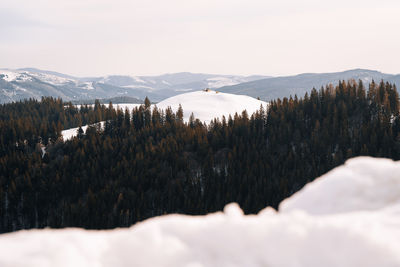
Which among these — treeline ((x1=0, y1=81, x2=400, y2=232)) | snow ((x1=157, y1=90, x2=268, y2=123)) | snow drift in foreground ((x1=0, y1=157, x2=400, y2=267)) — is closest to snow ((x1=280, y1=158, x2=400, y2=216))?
snow drift in foreground ((x1=0, y1=157, x2=400, y2=267))

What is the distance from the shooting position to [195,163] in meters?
113

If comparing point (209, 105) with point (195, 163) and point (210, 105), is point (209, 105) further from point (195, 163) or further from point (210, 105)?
point (195, 163)

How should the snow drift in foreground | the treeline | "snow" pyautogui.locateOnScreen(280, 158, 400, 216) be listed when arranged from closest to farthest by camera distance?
the snow drift in foreground
"snow" pyautogui.locateOnScreen(280, 158, 400, 216)
the treeline

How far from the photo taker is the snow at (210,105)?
16712cm

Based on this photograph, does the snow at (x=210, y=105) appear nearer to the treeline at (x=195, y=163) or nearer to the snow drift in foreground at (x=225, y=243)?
the treeline at (x=195, y=163)

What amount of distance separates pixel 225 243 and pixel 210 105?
17132 cm

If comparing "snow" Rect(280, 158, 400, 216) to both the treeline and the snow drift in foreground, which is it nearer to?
the snow drift in foreground

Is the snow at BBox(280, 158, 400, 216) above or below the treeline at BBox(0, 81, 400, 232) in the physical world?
above

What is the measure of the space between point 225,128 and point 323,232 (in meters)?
122

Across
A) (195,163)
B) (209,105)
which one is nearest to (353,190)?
(195,163)

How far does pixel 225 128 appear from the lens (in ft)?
419

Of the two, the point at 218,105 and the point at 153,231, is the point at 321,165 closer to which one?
the point at 218,105

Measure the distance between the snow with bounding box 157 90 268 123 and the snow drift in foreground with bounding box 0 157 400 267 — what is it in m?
151

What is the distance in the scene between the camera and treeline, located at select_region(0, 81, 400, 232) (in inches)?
3607
